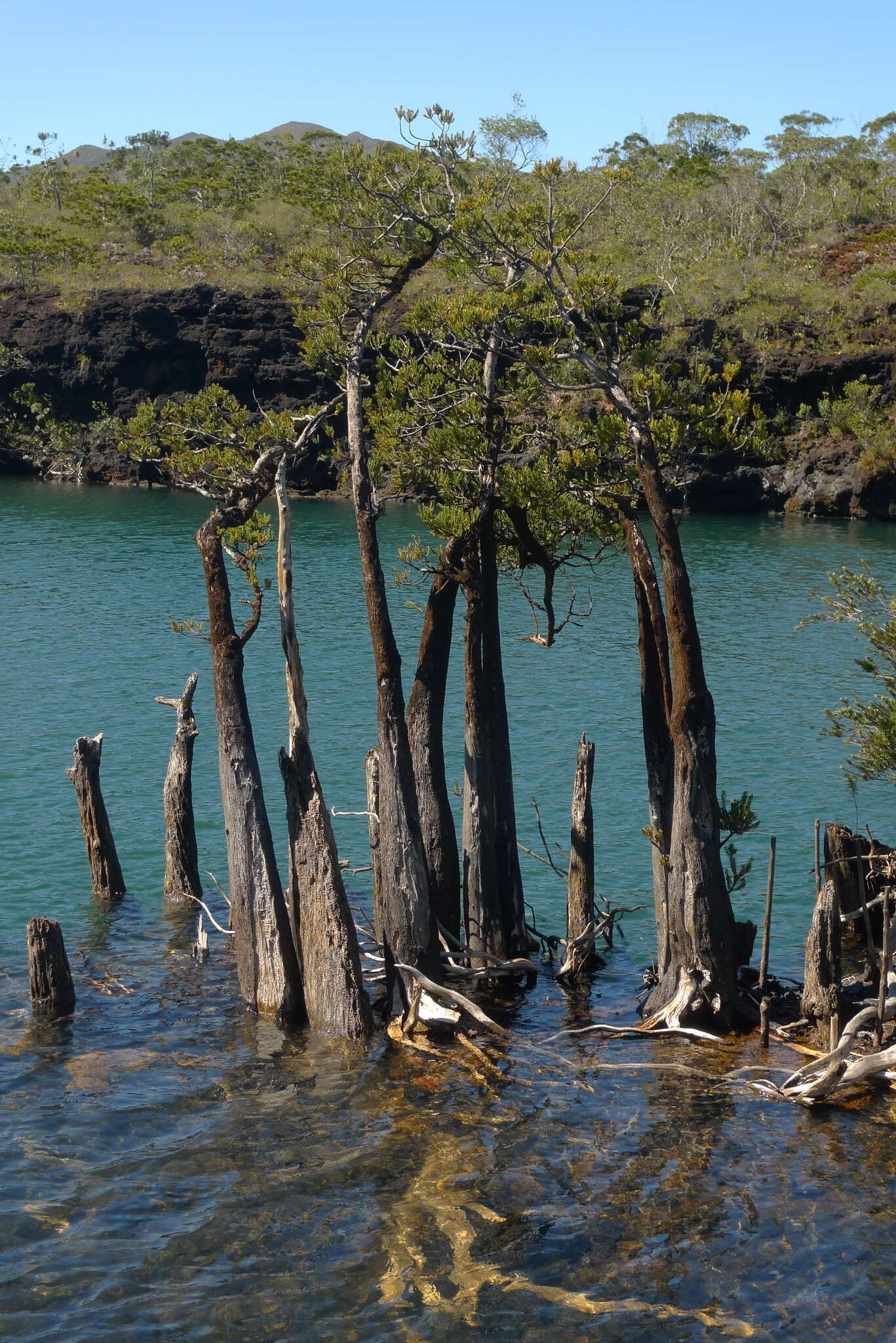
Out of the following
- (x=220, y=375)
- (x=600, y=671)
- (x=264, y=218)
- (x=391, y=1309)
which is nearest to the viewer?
(x=391, y=1309)

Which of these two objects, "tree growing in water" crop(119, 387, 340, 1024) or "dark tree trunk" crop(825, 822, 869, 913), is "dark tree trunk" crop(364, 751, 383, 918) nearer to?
"tree growing in water" crop(119, 387, 340, 1024)

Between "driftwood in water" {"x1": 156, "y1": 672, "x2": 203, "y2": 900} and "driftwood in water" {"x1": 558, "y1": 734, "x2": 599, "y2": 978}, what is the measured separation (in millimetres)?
6040

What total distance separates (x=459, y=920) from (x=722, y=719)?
1673 cm

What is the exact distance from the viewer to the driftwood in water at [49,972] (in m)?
14.0

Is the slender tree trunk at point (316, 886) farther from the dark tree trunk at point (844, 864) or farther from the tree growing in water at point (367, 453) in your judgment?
the dark tree trunk at point (844, 864)

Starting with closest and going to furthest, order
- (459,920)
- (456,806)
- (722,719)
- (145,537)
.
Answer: (459,920) < (456,806) < (722,719) < (145,537)

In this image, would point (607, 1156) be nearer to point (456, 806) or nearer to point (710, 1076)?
point (710, 1076)

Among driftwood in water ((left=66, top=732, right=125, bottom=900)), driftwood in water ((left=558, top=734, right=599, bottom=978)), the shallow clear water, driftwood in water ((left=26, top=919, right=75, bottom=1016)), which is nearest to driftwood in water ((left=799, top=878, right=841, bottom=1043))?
the shallow clear water

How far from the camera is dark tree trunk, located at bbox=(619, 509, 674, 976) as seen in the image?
535 inches

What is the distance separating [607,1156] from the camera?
1152 cm

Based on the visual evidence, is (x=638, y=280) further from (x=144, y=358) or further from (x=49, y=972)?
(x=49, y=972)

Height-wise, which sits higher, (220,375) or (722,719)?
(220,375)

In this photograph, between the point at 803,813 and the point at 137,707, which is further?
the point at 137,707

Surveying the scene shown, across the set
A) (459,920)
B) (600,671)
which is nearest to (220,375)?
(600,671)
